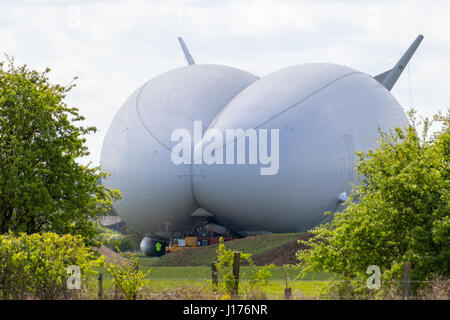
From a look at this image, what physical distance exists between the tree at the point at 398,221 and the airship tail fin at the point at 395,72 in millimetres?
40852

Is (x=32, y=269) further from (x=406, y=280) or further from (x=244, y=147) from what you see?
(x=244, y=147)

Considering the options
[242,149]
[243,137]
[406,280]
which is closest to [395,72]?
[243,137]

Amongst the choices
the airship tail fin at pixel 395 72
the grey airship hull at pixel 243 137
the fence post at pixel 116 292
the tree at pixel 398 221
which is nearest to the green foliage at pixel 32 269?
the fence post at pixel 116 292

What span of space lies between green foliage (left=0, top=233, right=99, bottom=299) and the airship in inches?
1012

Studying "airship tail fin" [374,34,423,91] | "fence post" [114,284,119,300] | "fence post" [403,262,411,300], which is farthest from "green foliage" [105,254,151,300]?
"airship tail fin" [374,34,423,91]

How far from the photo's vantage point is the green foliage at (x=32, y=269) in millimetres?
15617

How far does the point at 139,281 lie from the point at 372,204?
5477mm

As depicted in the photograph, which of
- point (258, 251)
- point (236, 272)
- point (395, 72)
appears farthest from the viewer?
point (395, 72)

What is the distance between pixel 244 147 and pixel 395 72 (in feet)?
68.2

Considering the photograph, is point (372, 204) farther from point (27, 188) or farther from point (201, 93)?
point (201, 93)

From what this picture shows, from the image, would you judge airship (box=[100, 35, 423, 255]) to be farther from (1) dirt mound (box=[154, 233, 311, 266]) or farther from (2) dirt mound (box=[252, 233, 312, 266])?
(2) dirt mound (box=[252, 233, 312, 266])

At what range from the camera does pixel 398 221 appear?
15.4 metres

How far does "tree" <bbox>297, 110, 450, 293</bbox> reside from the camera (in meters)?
14.6
